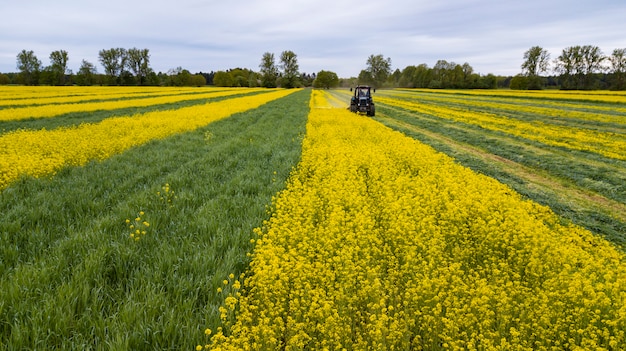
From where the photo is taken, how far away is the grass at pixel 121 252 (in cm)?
297

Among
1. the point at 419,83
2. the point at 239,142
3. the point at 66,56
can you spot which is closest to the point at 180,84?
the point at 66,56

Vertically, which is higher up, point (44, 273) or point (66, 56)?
point (66, 56)

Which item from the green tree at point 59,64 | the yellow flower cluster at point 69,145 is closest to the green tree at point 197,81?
the green tree at point 59,64

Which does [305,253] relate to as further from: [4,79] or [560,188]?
[4,79]

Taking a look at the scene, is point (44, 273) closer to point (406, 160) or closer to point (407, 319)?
point (407, 319)

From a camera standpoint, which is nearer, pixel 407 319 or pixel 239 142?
pixel 407 319

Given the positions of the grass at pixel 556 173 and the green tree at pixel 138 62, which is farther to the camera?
the green tree at pixel 138 62

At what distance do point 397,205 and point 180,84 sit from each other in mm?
97212

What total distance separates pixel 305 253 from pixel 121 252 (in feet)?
7.50

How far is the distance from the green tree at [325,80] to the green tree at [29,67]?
246 ft

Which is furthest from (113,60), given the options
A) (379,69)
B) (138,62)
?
(379,69)

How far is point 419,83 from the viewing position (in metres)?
103

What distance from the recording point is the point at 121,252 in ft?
14.0

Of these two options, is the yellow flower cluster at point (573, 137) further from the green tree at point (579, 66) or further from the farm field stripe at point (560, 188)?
the green tree at point (579, 66)
